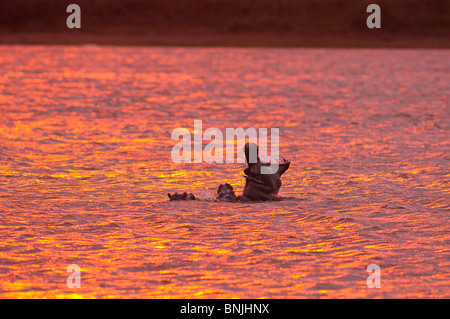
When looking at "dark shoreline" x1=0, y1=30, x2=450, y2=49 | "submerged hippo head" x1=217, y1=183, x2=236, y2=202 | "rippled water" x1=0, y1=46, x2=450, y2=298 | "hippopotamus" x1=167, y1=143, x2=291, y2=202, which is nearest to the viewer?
"rippled water" x1=0, y1=46, x2=450, y2=298

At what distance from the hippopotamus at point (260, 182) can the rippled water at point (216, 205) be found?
7.0 inches

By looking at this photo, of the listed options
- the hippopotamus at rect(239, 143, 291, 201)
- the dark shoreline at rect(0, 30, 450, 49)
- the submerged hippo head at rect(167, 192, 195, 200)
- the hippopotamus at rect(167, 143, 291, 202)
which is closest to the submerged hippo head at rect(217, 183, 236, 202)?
the hippopotamus at rect(167, 143, 291, 202)

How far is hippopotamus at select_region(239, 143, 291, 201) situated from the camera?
10.4 m

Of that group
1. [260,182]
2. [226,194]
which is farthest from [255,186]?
[226,194]

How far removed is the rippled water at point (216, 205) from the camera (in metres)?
7.52

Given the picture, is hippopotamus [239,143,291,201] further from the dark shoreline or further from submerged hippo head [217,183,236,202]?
the dark shoreline

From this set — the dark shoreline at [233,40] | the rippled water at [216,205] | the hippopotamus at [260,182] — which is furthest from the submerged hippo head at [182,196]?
the dark shoreline at [233,40]

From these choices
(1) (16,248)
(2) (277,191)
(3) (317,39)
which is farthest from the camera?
(3) (317,39)

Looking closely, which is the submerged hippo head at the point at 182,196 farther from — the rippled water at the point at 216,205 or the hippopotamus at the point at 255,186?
the rippled water at the point at 216,205

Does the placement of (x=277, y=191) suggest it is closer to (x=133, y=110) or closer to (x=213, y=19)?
(x=133, y=110)

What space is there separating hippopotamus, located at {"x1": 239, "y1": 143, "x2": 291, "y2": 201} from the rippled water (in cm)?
18

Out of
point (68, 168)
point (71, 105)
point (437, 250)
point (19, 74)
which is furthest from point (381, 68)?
point (437, 250)

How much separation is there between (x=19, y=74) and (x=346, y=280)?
31.1 metres

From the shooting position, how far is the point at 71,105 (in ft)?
79.0
